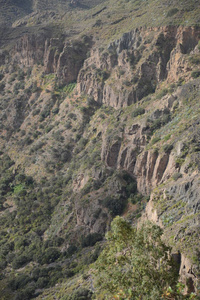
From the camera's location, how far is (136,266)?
21.9 m

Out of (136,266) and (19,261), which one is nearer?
(136,266)

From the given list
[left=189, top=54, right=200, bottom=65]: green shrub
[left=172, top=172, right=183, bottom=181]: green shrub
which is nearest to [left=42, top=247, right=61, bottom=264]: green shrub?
[left=172, top=172, right=183, bottom=181]: green shrub

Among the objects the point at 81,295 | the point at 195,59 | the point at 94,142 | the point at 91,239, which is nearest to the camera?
the point at 81,295

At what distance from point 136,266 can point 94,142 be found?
49112 millimetres

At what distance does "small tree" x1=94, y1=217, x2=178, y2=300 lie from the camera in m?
21.4

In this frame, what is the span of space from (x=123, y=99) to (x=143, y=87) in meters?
4.64

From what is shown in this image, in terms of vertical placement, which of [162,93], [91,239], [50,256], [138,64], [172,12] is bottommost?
[50,256]

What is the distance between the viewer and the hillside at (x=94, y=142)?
43.6 metres

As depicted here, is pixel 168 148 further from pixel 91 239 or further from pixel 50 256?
pixel 50 256

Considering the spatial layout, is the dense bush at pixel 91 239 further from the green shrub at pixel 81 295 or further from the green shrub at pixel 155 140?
the green shrub at pixel 155 140

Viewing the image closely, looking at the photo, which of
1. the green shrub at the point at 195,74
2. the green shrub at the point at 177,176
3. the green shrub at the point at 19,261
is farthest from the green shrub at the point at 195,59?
the green shrub at the point at 19,261

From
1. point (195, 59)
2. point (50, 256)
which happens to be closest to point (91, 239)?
point (50, 256)

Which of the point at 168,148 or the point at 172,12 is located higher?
the point at 172,12

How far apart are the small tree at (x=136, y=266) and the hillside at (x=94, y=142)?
1253 millimetres
